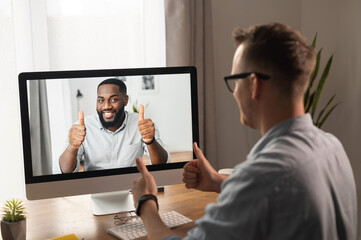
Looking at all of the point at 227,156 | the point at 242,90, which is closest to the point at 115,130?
the point at 242,90

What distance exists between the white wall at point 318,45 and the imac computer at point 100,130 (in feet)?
4.41

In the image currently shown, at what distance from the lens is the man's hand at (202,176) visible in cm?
158

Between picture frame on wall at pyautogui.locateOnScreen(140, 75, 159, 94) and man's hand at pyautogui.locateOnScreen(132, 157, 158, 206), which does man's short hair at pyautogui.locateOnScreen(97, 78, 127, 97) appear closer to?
picture frame on wall at pyautogui.locateOnScreen(140, 75, 159, 94)

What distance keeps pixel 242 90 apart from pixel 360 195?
196cm

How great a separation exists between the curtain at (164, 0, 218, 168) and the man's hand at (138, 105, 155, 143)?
1.09m

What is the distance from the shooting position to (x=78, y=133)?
1.59m

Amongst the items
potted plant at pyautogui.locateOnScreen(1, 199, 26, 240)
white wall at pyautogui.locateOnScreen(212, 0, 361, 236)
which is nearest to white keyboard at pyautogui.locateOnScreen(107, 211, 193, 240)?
potted plant at pyautogui.locateOnScreen(1, 199, 26, 240)

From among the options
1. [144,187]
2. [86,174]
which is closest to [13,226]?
[86,174]

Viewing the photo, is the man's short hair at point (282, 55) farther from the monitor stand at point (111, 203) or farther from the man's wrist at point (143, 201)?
the monitor stand at point (111, 203)

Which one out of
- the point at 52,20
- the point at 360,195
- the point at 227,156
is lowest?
the point at 360,195

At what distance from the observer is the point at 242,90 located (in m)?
1.10

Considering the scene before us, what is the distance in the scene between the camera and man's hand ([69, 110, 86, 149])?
1586 mm

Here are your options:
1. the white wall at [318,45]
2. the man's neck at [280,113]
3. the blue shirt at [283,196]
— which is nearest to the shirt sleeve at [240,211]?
the blue shirt at [283,196]

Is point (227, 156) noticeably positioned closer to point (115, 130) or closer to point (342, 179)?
point (115, 130)
